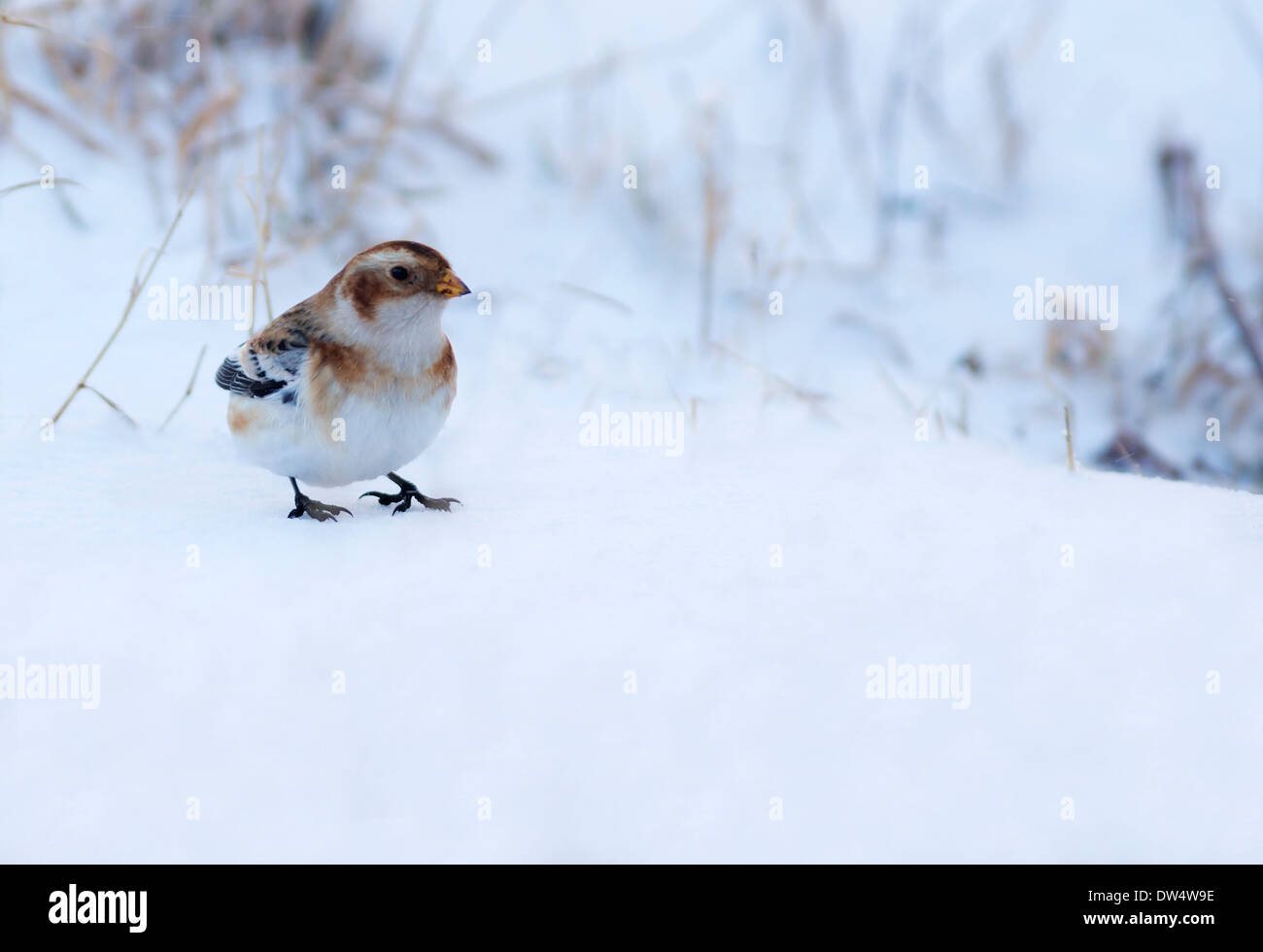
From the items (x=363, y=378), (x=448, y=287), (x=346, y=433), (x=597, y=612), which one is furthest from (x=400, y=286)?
(x=597, y=612)

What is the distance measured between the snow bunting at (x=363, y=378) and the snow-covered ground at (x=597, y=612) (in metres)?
0.19

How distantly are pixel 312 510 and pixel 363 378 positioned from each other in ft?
1.26

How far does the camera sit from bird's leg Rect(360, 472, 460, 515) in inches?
116

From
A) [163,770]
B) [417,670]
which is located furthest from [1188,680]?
[163,770]

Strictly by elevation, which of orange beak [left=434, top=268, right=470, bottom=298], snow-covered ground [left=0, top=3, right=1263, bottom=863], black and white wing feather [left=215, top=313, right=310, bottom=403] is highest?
orange beak [left=434, top=268, right=470, bottom=298]

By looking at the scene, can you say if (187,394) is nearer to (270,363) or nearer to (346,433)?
(270,363)

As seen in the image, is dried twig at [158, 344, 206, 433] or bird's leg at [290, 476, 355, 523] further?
dried twig at [158, 344, 206, 433]

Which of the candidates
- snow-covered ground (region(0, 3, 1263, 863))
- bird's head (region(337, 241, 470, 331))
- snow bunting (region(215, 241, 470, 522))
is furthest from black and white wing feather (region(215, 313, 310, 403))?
snow-covered ground (region(0, 3, 1263, 863))

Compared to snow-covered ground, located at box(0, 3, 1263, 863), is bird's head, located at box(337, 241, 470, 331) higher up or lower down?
higher up

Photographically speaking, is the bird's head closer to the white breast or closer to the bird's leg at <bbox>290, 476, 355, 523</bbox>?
the white breast

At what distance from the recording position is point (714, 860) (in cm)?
183

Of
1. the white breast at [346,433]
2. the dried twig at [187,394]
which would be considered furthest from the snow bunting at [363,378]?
the dried twig at [187,394]

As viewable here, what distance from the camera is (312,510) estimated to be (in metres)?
2.88

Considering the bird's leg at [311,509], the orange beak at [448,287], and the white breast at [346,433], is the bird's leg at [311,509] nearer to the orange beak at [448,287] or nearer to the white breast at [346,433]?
the white breast at [346,433]
